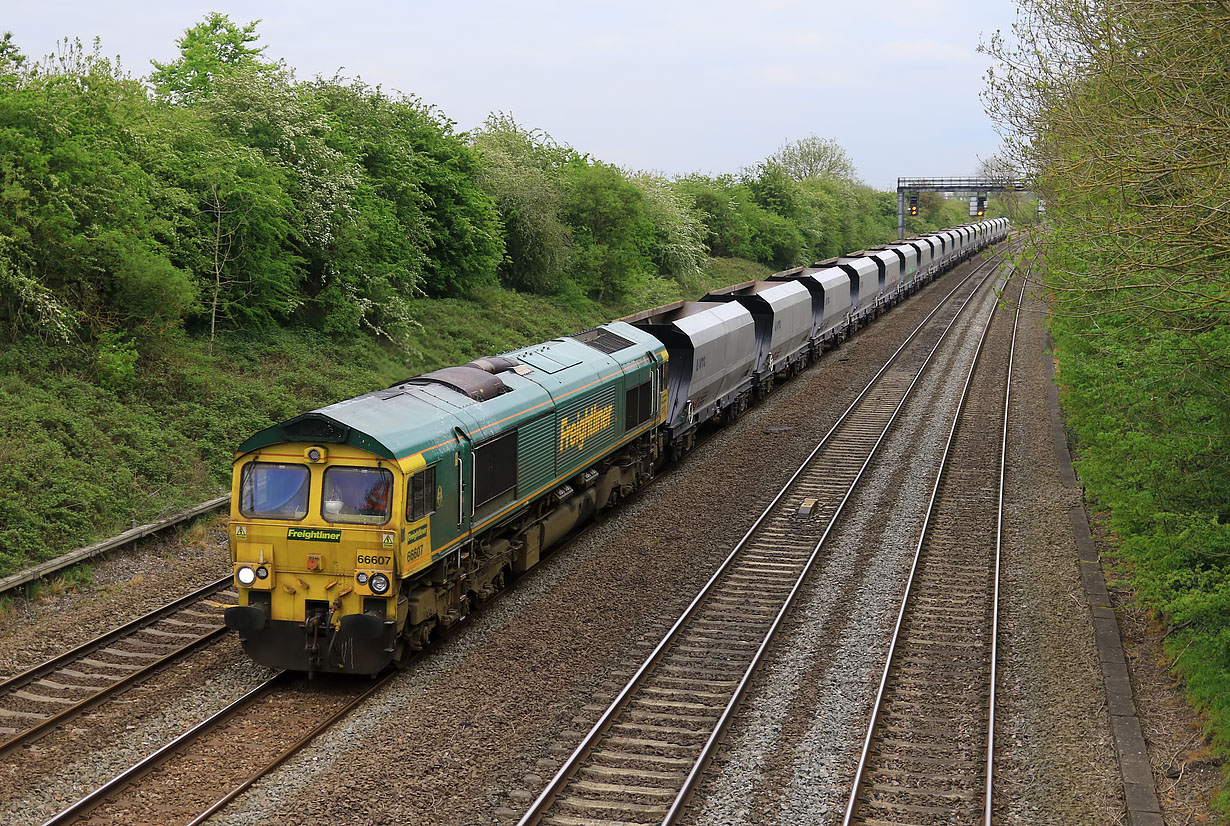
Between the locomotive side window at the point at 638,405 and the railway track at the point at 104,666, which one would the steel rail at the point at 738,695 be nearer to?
the locomotive side window at the point at 638,405

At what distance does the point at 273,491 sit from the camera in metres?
12.7

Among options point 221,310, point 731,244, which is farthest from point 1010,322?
point 221,310

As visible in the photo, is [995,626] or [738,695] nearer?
[738,695]

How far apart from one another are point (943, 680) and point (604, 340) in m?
10.7

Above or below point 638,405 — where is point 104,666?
below

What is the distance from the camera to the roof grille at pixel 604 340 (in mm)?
21281

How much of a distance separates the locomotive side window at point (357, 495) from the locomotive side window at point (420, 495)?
10.2 inches

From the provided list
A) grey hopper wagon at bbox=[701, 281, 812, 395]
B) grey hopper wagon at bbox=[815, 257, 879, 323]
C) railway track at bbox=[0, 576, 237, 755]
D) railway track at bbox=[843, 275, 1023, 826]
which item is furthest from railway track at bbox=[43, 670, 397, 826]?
grey hopper wagon at bbox=[815, 257, 879, 323]

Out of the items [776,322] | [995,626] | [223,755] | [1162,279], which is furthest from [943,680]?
[776,322]

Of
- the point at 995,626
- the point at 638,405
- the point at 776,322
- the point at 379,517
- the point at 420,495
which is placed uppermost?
the point at 776,322

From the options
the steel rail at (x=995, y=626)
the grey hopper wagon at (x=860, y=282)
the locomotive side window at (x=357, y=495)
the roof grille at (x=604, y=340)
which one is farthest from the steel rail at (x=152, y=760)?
the grey hopper wagon at (x=860, y=282)

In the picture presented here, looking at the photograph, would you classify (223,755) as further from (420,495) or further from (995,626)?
(995,626)

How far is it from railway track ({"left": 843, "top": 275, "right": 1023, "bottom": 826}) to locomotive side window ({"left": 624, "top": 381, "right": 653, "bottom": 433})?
6.16 m

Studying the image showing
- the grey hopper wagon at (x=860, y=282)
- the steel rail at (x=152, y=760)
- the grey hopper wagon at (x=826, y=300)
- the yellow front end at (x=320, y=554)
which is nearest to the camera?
the steel rail at (x=152, y=760)
